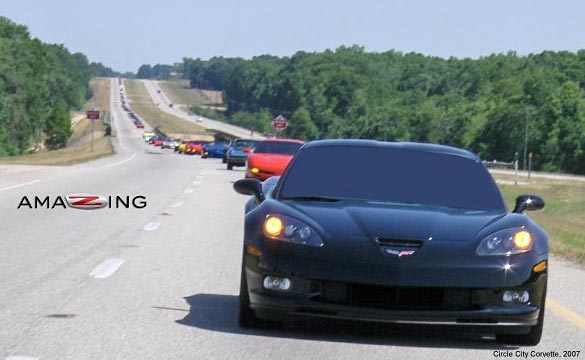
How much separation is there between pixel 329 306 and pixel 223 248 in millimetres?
7450

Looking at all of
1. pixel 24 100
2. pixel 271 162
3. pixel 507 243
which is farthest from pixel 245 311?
pixel 24 100

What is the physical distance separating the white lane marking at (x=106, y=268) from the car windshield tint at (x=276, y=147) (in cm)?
2092

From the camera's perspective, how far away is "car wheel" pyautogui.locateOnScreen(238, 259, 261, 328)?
883 cm

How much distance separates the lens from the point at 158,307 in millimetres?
10156

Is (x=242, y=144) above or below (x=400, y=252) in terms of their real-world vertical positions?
below

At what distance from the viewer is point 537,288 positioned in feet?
28.1

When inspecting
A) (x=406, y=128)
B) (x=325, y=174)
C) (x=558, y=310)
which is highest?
(x=325, y=174)

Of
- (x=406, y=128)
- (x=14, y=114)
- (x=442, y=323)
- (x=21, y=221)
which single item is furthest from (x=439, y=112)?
(x=442, y=323)

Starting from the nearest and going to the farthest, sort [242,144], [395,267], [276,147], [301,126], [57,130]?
[395,267]
[276,147]
[242,144]
[57,130]
[301,126]

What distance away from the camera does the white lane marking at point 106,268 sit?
12315 mm

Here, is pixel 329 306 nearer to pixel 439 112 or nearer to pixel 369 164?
pixel 369 164

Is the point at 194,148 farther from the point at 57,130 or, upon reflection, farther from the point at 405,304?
the point at 405,304

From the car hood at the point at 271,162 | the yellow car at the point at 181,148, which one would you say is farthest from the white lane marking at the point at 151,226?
the yellow car at the point at 181,148

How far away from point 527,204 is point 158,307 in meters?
3.04
